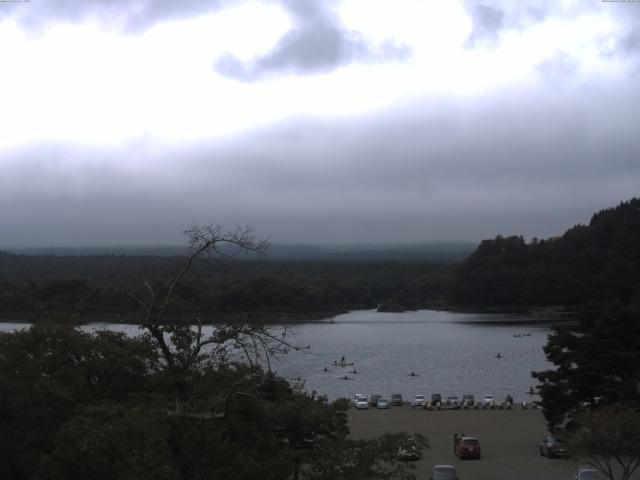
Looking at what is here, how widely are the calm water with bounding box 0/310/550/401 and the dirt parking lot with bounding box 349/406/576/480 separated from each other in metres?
4.24

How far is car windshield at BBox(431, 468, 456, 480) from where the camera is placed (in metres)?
14.2

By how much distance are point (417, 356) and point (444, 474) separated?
3729cm

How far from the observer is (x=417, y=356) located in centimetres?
5112

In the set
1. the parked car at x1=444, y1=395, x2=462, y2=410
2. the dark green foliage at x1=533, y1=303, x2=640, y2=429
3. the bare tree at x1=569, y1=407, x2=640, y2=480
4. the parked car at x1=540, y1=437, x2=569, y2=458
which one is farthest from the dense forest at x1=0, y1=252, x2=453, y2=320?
the bare tree at x1=569, y1=407, x2=640, y2=480

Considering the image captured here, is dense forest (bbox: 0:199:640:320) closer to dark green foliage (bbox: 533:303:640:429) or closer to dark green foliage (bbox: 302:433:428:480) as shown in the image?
dark green foliage (bbox: 533:303:640:429)

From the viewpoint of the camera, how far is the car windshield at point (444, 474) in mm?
14168

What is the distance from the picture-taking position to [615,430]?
11.2m

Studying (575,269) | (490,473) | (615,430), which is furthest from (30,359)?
(575,269)

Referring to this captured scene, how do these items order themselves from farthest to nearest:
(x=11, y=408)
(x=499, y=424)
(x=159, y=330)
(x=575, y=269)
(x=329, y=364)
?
(x=575, y=269)
(x=329, y=364)
(x=499, y=424)
(x=11, y=408)
(x=159, y=330)

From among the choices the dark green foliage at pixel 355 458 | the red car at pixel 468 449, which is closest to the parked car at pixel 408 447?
the dark green foliage at pixel 355 458

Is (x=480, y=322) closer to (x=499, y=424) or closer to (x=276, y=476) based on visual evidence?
(x=499, y=424)

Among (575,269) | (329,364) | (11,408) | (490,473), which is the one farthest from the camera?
(575,269)

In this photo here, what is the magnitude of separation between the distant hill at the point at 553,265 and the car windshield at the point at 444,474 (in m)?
64.8

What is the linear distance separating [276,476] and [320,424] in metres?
2.79
